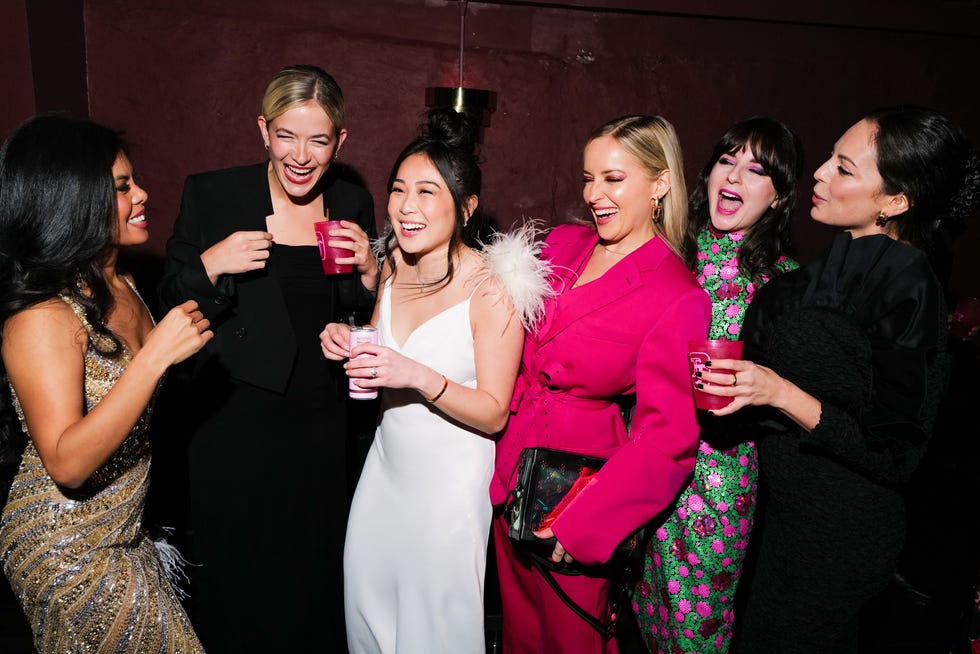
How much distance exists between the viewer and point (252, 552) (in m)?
2.53

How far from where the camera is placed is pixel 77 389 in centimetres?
165

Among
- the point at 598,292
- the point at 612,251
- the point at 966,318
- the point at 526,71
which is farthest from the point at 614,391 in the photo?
the point at 526,71

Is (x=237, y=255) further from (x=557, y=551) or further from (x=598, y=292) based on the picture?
(x=557, y=551)

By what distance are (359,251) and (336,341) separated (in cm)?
40

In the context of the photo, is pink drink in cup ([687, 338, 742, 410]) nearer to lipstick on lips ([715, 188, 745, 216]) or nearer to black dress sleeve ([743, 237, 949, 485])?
black dress sleeve ([743, 237, 949, 485])

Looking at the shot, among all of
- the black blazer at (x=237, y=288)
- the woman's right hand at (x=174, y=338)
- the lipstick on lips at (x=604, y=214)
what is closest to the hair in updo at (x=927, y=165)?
the lipstick on lips at (x=604, y=214)

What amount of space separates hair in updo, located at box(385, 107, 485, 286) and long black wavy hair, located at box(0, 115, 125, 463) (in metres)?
0.81

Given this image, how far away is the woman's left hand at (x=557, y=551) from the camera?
195 cm

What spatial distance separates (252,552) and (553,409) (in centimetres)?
131

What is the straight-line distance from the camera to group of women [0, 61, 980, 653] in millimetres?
1718

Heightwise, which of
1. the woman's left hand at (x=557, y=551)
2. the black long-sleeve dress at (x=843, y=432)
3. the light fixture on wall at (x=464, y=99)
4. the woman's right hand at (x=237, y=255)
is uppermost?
the light fixture on wall at (x=464, y=99)

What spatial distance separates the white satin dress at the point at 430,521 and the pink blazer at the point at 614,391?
0.40 feet

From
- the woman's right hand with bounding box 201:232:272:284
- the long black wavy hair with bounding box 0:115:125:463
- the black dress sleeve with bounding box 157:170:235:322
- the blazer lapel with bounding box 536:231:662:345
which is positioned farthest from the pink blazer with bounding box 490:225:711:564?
the long black wavy hair with bounding box 0:115:125:463

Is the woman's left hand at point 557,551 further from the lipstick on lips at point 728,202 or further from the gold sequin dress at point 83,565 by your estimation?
the lipstick on lips at point 728,202
